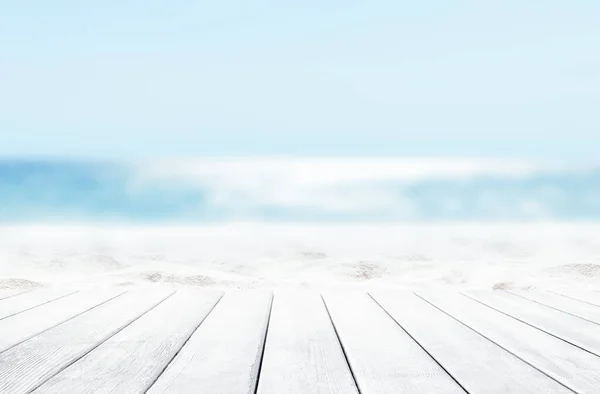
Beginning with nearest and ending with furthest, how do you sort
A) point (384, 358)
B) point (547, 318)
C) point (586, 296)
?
point (384, 358), point (547, 318), point (586, 296)

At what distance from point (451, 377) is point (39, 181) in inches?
673

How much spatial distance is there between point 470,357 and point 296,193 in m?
12.8

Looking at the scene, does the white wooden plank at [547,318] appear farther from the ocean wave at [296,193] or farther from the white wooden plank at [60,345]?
the ocean wave at [296,193]

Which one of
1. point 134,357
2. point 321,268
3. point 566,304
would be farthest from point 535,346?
point 321,268

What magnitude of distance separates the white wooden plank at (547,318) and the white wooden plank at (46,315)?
140 centimetres

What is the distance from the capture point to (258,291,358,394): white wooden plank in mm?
991

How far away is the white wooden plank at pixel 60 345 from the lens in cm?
105

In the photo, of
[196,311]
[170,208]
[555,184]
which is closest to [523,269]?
[196,311]

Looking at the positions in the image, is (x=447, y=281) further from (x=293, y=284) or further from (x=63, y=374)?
(x=63, y=374)

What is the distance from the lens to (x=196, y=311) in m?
1.76

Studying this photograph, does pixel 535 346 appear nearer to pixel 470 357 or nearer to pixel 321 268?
pixel 470 357

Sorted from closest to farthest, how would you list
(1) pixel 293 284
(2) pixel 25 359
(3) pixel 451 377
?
(3) pixel 451 377 → (2) pixel 25 359 → (1) pixel 293 284

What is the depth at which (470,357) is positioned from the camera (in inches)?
46.9

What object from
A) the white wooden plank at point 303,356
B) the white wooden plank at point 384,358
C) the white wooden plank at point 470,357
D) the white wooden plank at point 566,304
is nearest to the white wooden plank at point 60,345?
the white wooden plank at point 303,356
